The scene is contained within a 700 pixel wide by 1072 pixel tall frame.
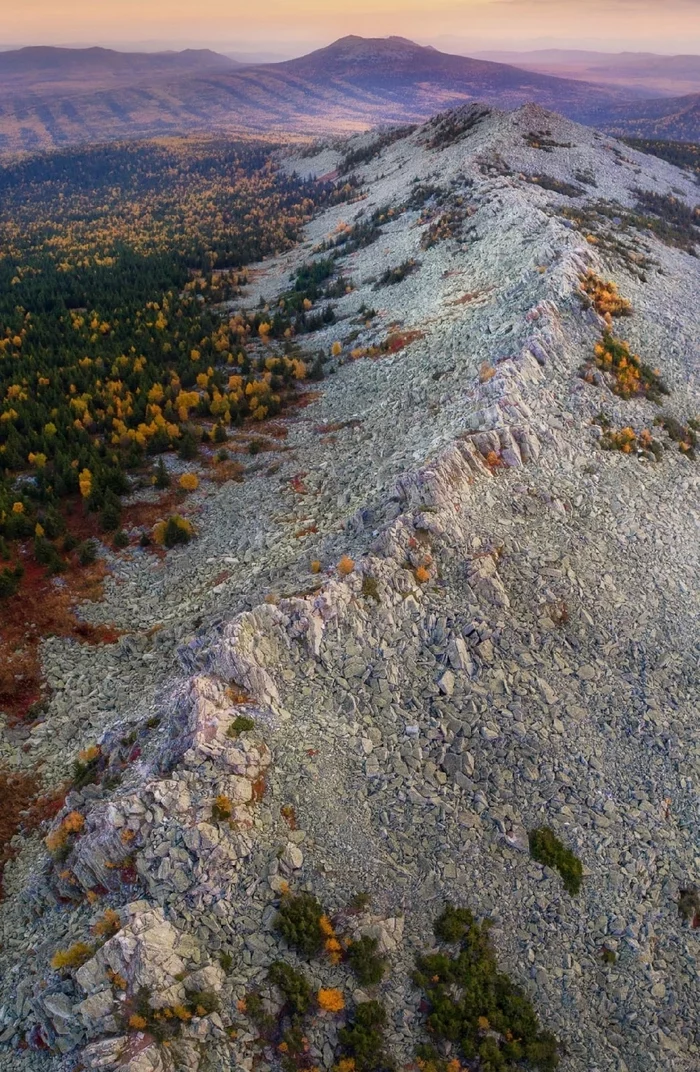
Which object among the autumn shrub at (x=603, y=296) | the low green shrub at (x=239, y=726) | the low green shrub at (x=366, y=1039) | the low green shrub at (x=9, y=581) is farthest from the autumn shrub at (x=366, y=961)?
the autumn shrub at (x=603, y=296)

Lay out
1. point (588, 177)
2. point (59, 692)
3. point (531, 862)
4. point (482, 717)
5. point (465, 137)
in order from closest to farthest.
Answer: point (531, 862) → point (482, 717) → point (59, 692) → point (588, 177) → point (465, 137)

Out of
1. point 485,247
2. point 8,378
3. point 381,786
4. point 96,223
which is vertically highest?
point 96,223

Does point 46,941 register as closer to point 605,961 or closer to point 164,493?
point 605,961

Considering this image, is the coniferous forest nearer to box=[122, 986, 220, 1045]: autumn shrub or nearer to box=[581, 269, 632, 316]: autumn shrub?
box=[122, 986, 220, 1045]: autumn shrub

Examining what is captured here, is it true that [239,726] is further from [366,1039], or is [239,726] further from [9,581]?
[9,581]

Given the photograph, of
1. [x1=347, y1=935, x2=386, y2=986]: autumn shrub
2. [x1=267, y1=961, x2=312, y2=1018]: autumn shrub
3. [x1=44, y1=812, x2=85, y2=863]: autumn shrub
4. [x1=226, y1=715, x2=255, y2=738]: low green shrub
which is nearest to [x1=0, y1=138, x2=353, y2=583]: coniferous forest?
[x1=44, y1=812, x2=85, y2=863]: autumn shrub

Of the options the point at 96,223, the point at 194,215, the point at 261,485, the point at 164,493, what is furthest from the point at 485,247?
the point at 96,223

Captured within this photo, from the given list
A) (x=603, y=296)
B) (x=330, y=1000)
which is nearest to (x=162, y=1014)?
(x=330, y=1000)
